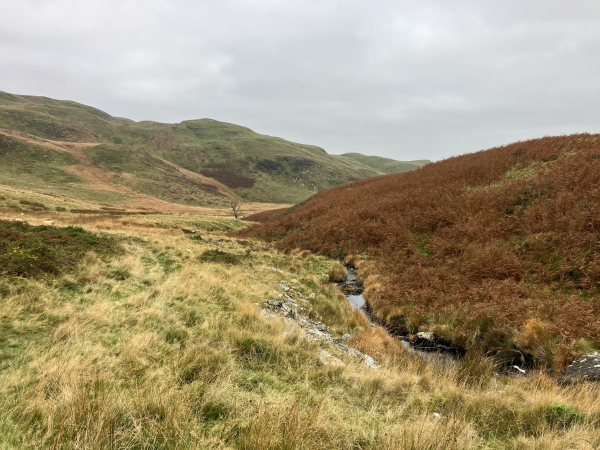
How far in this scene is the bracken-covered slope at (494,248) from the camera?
9.00 m

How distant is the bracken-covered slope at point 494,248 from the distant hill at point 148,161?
6136 centimetres

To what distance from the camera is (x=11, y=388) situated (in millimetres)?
4105

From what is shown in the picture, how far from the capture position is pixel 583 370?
272 inches

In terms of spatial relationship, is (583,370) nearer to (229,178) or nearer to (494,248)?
(494,248)

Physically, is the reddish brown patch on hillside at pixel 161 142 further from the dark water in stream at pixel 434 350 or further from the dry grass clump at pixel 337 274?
the dark water in stream at pixel 434 350

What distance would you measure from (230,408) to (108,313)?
17.6 feet

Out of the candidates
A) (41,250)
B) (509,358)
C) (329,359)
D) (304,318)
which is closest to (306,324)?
(304,318)

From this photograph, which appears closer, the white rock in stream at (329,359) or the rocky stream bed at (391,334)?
the white rock in stream at (329,359)

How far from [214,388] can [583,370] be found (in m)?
8.98

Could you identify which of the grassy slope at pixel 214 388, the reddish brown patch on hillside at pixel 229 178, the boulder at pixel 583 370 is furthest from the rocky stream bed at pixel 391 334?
the reddish brown patch on hillside at pixel 229 178

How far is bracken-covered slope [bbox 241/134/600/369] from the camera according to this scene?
29.5 ft

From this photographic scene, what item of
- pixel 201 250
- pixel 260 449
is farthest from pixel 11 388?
pixel 201 250

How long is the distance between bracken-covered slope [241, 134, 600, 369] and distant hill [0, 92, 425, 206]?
6136 cm

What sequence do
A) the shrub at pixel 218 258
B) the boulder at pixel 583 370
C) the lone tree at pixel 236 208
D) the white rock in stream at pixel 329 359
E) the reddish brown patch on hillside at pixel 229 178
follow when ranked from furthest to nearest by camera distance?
the reddish brown patch on hillside at pixel 229 178 → the lone tree at pixel 236 208 → the shrub at pixel 218 258 → the boulder at pixel 583 370 → the white rock in stream at pixel 329 359
